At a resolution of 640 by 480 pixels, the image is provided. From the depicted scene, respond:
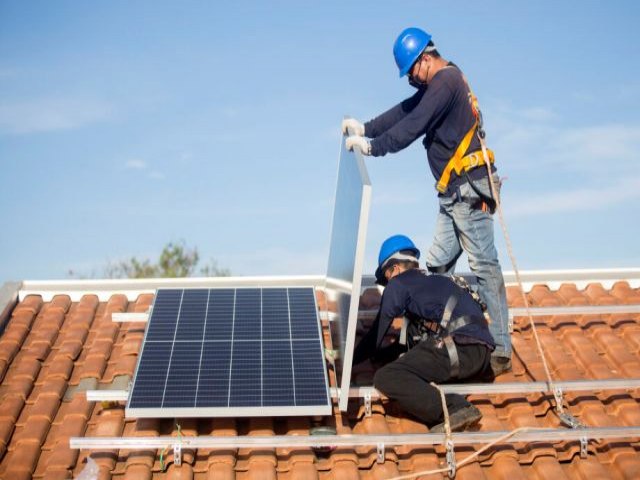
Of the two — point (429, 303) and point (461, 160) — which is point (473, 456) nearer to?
point (429, 303)

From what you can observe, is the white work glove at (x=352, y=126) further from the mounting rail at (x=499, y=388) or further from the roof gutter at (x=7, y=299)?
the roof gutter at (x=7, y=299)

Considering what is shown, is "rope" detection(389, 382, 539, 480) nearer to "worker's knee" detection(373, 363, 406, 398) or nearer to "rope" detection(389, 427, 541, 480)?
"rope" detection(389, 427, 541, 480)

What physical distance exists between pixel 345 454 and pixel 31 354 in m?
3.57

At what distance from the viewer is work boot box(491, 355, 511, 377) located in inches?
316

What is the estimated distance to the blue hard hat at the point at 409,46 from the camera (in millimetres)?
7770

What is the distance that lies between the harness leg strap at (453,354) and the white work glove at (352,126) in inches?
89.5

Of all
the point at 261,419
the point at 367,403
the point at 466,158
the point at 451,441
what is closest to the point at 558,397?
the point at 451,441

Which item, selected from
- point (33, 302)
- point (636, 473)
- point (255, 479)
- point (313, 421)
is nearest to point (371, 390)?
point (313, 421)

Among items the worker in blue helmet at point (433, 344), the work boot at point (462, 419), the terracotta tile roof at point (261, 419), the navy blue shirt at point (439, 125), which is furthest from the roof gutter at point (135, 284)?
the work boot at point (462, 419)

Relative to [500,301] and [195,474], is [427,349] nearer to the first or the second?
[500,301]

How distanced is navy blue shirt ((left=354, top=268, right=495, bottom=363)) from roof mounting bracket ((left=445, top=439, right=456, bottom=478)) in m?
0.96

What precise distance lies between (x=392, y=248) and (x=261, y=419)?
6.39 ft

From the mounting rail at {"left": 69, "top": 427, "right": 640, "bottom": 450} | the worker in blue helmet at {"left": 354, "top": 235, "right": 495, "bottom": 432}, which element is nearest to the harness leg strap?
the worker in blue helmet at {"left": 354, "top": 235, "right": 495, "bottom": 432}

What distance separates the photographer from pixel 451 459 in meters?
6.66
